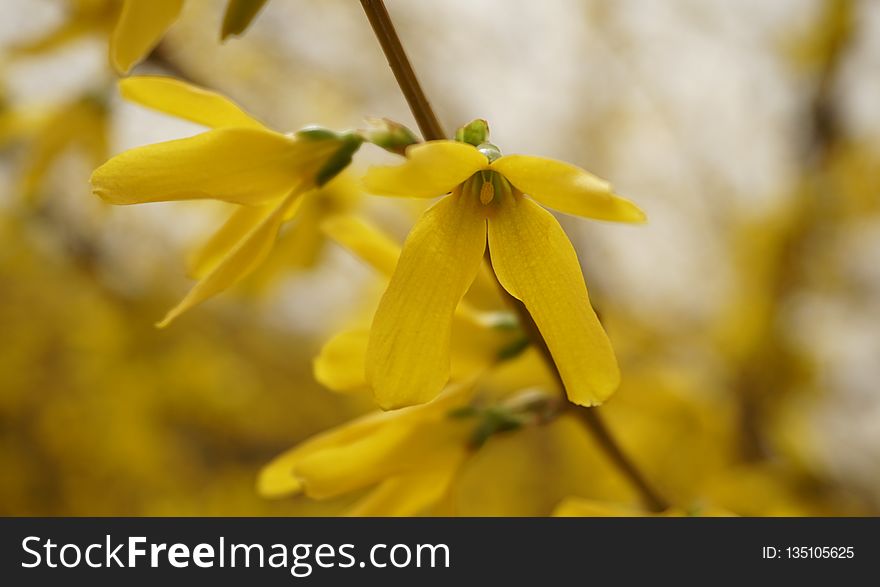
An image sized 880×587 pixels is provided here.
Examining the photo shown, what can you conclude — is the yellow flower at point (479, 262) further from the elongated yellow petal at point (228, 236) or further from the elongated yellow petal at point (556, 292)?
the elongated yellow petal at point (228, 236)

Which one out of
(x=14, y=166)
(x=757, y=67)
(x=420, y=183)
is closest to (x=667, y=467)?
(x=757, y=67)

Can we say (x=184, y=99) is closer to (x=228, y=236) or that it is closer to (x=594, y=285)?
(x=228, y=236)

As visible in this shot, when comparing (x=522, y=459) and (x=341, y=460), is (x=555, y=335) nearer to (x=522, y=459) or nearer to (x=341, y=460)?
(x=341, y=460)

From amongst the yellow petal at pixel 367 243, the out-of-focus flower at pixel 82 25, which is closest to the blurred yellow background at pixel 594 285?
the out-of-focus flower at pixel 82 25

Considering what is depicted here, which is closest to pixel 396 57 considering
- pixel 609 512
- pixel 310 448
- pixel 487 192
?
pixel 487 192

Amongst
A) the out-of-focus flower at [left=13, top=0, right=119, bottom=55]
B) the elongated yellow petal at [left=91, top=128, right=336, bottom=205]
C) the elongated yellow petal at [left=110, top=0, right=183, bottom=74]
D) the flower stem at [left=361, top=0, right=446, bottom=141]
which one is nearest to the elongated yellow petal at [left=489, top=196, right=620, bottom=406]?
the flower stem at [left=361, top=0, right=446, bottom=141]

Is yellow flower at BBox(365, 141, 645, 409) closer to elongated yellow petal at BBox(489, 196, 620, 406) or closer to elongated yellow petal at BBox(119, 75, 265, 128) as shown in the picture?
elongated yellow petal at BBox(489, 196, 620, 406)

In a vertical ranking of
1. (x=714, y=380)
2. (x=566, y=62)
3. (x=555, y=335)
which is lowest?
(x=555, y=335)
